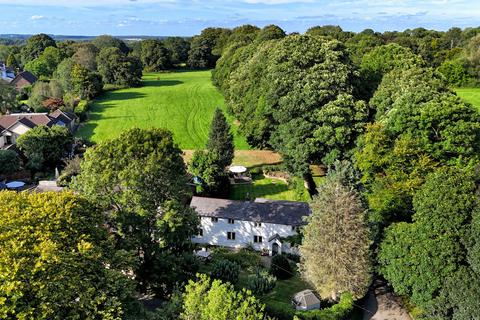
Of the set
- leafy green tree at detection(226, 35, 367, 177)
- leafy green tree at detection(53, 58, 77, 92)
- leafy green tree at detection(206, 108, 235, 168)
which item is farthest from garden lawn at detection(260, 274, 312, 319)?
leafy green tree at detection(53, 58, 77, 92)

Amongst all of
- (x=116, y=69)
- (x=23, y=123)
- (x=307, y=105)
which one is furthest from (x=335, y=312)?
(x=116, y=69)

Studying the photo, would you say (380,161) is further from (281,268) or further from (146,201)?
(146,201)

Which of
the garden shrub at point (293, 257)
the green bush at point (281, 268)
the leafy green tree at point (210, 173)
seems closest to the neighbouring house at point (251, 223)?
the garden shrub at point (293, 257)

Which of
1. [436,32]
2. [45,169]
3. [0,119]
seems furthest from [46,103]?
[436,32]

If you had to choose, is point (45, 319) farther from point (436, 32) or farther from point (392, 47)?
point (436, 32)

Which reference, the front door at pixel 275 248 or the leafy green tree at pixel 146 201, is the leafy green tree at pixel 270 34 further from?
the leafy green tree at pixel 146 201
